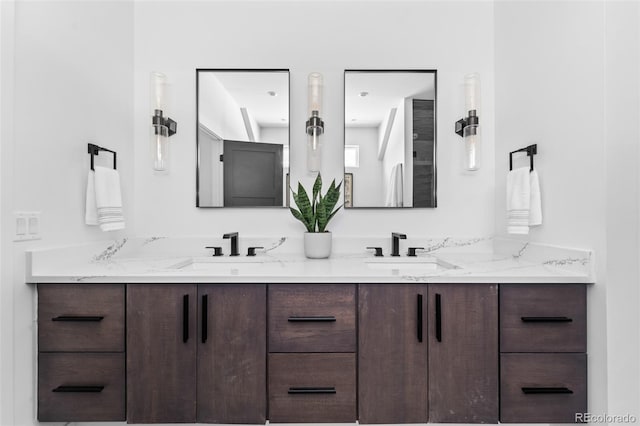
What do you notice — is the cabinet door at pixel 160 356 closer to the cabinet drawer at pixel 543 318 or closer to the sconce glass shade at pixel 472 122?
the cabinet drawer at pixel 543 318

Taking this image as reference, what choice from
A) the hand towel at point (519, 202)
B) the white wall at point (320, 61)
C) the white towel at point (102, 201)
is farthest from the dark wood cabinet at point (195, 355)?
the hand towel at point (519, 202)

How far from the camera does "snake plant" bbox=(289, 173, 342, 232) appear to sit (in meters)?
1.73

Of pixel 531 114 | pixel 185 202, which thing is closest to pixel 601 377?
Answer: pixel 531 114

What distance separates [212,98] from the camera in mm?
1891

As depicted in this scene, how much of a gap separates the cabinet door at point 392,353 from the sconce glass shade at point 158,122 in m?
1.34

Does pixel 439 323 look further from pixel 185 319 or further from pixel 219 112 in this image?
pixel 219 112

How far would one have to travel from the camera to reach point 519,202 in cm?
152

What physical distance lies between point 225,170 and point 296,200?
50cm

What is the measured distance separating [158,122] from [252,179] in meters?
0.59

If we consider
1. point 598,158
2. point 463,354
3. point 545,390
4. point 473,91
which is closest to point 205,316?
point 463,354

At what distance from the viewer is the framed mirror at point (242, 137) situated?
1.88m

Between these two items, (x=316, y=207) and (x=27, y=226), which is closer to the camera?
(x=27, y=226)

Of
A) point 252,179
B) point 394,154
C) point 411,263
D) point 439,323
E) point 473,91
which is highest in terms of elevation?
point 473,91

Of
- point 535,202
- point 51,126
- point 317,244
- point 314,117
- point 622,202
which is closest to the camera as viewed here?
point 622,202
